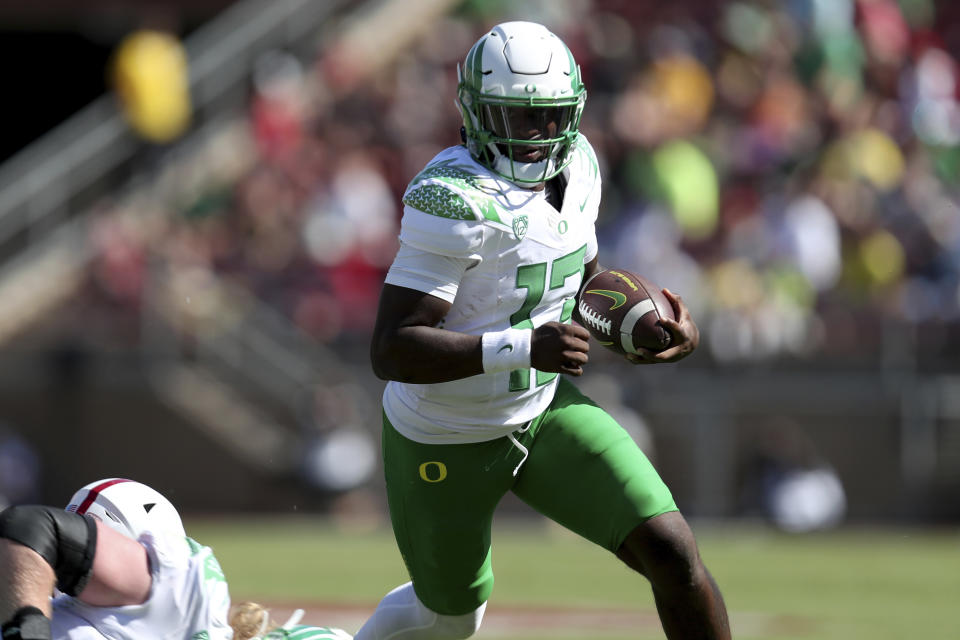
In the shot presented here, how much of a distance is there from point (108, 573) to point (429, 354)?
106cm

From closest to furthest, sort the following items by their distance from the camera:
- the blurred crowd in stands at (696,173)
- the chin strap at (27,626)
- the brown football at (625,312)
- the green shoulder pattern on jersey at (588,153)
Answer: the chin strap at (27,626) < the brown football at (625,312) < the green shoulder pattern on jersey at (588,153) < the blurred crowd in stands at (696,173)

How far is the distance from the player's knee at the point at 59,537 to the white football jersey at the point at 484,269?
1163 mm

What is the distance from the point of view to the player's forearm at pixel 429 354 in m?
4.48

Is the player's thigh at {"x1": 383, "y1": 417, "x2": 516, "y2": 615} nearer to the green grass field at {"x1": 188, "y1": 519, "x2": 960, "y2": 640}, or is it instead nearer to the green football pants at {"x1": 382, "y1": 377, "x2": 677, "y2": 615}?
the green football pants at {"x1": 382, "y1": 377, "x2": 677, "y2": 615}

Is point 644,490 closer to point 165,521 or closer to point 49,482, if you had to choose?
point 165,521

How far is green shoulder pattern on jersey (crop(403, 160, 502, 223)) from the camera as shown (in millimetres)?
4559

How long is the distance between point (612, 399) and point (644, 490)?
8.62 meters

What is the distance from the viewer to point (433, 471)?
480 cm

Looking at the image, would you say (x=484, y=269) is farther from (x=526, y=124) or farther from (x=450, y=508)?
(x=450, y=508)

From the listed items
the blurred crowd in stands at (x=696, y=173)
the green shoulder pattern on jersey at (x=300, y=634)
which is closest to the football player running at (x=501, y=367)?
the green shoulder pattern on jersey at (x=300, y=634)

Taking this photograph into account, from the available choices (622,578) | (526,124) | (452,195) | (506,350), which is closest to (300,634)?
(506,350)

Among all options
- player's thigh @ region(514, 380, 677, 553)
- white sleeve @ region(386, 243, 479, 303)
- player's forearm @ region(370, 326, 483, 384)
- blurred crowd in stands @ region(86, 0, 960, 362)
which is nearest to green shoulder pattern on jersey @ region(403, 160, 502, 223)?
white sleeve @ region(386, 243, 479, 303)

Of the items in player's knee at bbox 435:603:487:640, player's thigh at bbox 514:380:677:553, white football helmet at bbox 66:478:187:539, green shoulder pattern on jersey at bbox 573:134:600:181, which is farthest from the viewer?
green shoulder pattern on jersey at bbox 573:134:600:181

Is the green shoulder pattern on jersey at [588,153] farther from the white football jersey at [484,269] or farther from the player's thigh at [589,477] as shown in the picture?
the player's thigh at [589,477]
